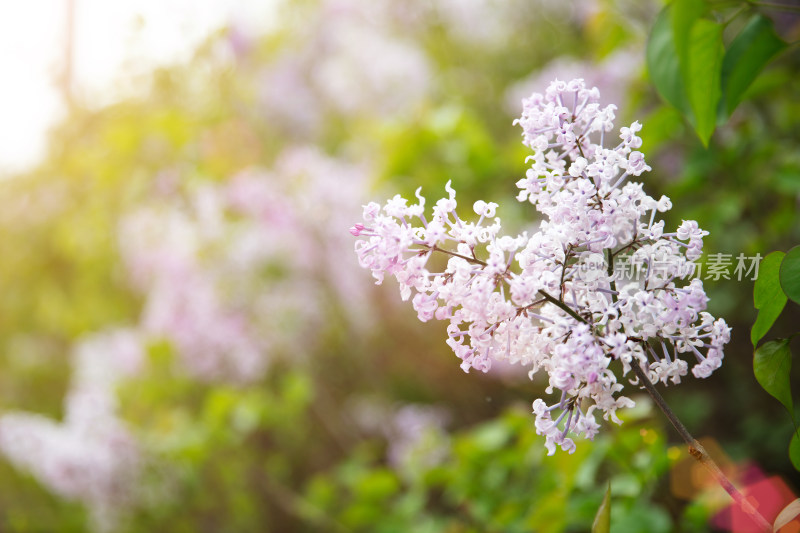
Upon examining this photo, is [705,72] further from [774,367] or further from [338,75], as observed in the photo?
[338,75]

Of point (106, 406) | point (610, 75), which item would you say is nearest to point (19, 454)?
point (106, 406)

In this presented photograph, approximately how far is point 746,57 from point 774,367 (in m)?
0.47

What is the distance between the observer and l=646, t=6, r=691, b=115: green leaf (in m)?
0.87

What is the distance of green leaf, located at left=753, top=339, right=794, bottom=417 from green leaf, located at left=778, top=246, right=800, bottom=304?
0.22 ft

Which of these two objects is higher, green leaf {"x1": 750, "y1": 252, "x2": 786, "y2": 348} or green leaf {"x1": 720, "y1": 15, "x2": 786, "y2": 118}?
green leaf {"x1": 720, "y1": 15, "x2": 786, "y2": 118}

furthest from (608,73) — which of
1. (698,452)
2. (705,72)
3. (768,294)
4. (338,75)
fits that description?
(698,452)

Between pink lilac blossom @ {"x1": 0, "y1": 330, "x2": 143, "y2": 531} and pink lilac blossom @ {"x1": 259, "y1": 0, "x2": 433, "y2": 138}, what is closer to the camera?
pink lilac blossom @ {"x1": 0, "y1": 330, "x2": 143, "y2": 531}

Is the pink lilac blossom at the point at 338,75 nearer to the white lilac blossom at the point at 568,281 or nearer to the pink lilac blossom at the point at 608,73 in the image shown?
the pink lilac blossom at the point at 608,73

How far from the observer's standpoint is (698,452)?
24.0 inches

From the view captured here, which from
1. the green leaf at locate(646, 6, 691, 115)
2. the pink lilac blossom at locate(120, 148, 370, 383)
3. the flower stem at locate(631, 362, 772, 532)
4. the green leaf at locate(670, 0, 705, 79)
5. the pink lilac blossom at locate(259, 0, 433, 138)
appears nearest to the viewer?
the flower stem at locate(631, 362, 772, 532)

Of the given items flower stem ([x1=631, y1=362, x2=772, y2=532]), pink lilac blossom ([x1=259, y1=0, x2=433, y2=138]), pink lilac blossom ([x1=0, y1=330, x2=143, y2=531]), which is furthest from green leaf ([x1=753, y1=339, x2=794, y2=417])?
pink lilac blossom ([x1=259, y1=0, x2=433, y2=138])

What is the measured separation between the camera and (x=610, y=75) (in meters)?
2.65

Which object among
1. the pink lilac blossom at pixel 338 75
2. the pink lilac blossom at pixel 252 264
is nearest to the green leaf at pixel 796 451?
the pink lilac blossom at pixel 252 264

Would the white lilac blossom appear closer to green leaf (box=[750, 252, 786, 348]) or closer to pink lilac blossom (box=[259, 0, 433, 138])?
green leaf (box=[750, 252, 786, 348])
